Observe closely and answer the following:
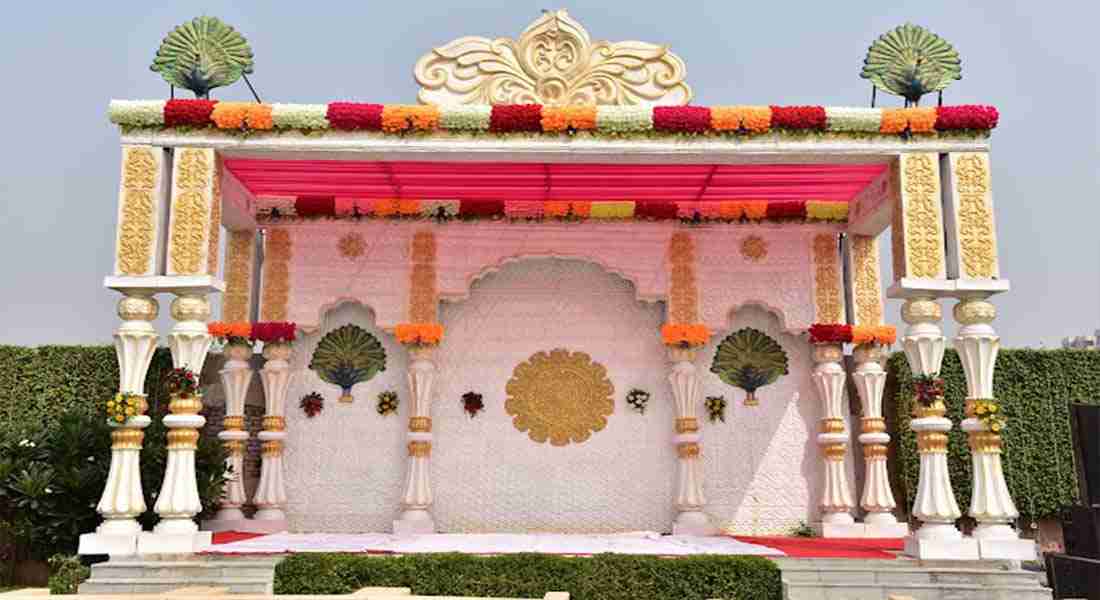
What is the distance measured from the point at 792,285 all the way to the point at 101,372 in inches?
337

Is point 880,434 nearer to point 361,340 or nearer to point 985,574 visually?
point 985,574

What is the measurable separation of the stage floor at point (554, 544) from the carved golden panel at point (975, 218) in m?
2.78

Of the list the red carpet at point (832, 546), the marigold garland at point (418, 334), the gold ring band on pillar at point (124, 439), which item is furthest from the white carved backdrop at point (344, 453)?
the red carpet at point (832, 546)

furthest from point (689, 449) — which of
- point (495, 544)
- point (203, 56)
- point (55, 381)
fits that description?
point (55, 381)

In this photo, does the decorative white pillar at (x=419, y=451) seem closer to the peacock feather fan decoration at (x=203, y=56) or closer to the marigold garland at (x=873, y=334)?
the peacock feather fan decoration at (x=203, y=56)

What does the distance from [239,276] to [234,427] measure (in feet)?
6.16

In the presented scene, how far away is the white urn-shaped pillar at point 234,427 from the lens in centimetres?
1127

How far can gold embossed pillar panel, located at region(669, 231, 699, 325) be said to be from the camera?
1179 cm

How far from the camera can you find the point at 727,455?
11844 mm

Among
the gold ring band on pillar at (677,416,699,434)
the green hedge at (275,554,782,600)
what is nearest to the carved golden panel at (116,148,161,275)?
the green hedge at (275,554,782,600)

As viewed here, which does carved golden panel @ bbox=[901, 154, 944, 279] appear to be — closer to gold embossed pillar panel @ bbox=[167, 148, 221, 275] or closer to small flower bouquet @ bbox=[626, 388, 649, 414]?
small flower bouquet @ bbox=[626, 388, 649, 414]

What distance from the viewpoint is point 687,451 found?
37.8ft

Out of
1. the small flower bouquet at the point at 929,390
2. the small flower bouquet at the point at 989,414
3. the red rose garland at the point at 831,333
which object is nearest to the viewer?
the small flower bouquet at the point at 989,414

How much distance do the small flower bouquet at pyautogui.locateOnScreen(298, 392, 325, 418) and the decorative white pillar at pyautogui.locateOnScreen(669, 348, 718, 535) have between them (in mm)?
4333
